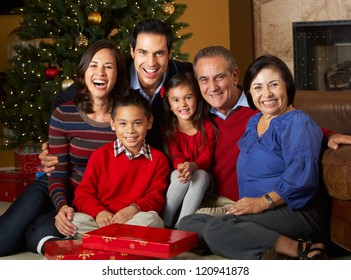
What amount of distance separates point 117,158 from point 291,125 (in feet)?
2.52

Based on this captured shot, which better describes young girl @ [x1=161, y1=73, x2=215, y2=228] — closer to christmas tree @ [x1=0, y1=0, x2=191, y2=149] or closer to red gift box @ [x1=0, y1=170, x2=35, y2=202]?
christmas tree @ [x1=0, y1=0, x2=191, y2=149]

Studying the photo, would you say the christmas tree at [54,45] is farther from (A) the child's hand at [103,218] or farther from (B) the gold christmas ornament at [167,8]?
(A) the child's hand at [103,218]

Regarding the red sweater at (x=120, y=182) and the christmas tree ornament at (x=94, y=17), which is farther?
the christmas tree ornament at (x=94, y=17)

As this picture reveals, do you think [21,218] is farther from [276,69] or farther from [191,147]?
[276,69]

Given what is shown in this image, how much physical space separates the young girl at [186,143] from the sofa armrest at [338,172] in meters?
0.58

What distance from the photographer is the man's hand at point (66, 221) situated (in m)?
2.70

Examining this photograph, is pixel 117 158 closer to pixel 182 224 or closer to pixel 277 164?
pixel 182 224

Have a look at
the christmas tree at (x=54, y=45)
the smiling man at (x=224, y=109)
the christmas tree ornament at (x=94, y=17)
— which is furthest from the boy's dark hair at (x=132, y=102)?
the christmas tree ornament at (x=94, y=17)

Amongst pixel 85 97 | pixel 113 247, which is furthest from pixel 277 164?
pixel 85 97

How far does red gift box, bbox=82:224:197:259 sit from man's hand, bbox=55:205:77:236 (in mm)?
220

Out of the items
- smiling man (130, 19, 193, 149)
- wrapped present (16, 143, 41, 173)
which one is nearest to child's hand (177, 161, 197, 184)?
smiling man (130, 19, 193, 149)

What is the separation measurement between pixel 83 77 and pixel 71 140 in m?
0.28

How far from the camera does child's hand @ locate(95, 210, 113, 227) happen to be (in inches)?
105

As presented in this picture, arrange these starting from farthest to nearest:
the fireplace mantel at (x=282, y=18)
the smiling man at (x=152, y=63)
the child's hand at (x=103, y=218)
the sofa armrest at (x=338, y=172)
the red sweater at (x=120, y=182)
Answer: the fireplace mantel at (x=282, y=18) → the smiling man at (x=152, y=63) → the red sweater at (x=120, y=182) → the child's hand at (x=103, y=218) → the sofa armrest at (x=338, y=172)
